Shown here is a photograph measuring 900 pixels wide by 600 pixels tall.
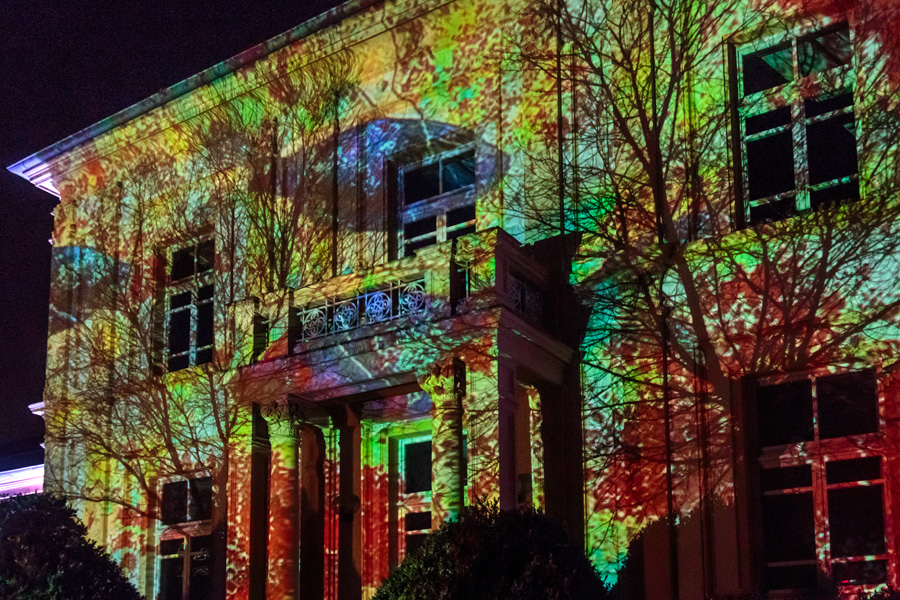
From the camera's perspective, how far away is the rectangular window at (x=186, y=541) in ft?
51.9

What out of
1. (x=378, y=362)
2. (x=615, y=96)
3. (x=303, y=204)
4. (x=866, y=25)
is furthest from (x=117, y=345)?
(x=866, y=25)

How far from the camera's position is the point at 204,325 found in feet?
56.4

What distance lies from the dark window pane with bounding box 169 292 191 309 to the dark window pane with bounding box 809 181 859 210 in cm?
1005

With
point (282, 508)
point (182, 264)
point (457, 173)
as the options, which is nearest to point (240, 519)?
point (282, 508)

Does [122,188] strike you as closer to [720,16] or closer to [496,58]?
[496,58]

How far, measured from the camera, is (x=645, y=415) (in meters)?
11.8

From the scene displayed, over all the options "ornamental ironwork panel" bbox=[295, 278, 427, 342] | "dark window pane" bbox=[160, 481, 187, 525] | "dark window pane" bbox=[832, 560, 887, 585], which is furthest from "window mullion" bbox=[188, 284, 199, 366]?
"dark window pane" bbox=[832, 560, 887, 585]

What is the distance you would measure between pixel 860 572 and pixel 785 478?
115 cm

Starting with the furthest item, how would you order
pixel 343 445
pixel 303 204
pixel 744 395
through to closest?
1. pixel 303 204
2. pixel 343 445
3. pixel 744 395

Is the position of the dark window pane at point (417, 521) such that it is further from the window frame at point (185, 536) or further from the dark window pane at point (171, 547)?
the dark window pane at point (171, 547)

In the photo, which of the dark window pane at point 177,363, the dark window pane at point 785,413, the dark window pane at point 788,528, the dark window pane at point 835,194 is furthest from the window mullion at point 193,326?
the dark window pane at point 835,194

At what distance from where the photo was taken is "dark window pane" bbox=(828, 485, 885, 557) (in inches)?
409

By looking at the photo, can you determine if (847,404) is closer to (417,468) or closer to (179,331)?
(417,468)

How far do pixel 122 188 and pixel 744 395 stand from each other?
11385mm
